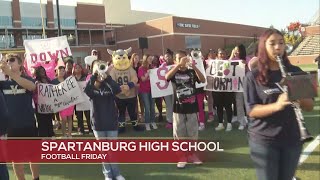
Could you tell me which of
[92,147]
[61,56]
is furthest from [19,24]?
[92,147]

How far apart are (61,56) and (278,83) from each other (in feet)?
26.4

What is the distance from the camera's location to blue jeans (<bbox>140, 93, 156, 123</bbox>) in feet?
28.8

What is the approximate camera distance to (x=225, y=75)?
8.44 metres

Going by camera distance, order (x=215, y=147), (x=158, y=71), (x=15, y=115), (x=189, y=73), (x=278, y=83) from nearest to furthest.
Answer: (x=278, y=83) < (x=15, y=115) < (x=189, y=73) < (x=215, y=147) < (x=158, y=71)

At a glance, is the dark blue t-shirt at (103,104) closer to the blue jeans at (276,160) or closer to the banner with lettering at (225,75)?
the blue jeans at (276,160)

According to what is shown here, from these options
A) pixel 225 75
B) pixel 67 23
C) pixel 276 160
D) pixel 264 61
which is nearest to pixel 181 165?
pixel 276 160

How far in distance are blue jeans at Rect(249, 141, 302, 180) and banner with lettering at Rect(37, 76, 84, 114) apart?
457cm

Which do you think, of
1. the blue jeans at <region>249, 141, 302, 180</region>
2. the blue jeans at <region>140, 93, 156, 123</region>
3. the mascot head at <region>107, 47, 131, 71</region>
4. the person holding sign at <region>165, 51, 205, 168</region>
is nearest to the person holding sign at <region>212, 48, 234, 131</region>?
the blue jeans at <region>140, 93, 156, 123</region>

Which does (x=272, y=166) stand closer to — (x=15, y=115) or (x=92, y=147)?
(x=15, y=115)

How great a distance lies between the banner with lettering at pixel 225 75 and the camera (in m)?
8.18

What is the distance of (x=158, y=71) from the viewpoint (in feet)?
29.7

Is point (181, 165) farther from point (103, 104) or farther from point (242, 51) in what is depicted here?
point (242, 51)

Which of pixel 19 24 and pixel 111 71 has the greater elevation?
pixel 19 24

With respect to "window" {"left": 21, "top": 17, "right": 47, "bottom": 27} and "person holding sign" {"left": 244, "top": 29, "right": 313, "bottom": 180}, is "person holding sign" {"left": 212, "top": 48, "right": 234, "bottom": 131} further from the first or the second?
"window" {"left": 21, "top": 17, "right": 47, "bottom": 27}
